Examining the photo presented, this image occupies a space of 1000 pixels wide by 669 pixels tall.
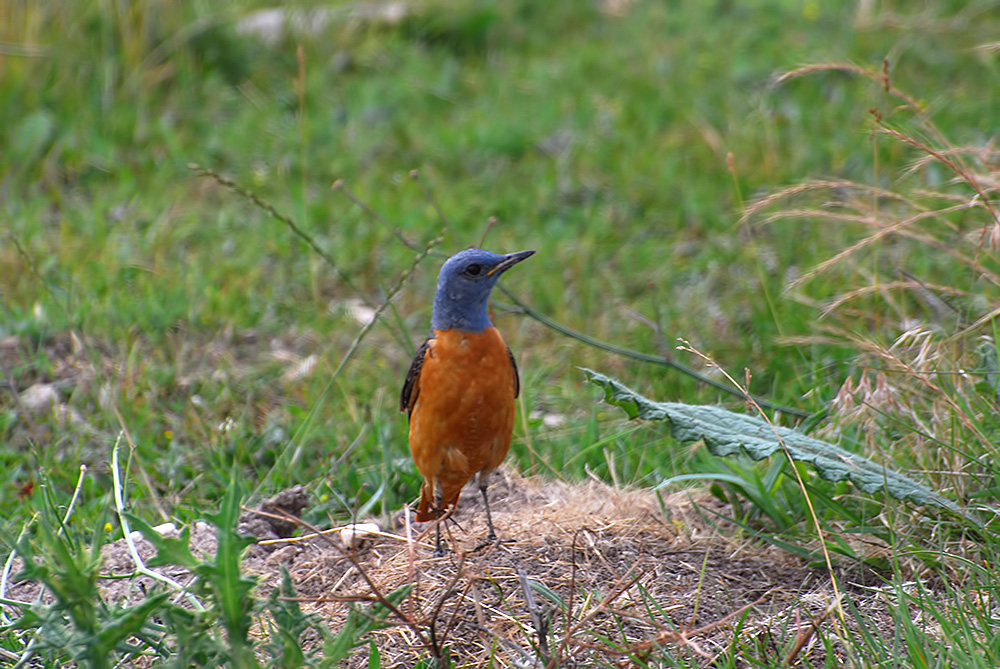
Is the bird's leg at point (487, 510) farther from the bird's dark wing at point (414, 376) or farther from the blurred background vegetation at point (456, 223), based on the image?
the blurred background vegetation at point (456, 223)

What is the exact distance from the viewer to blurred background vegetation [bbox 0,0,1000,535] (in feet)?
13.4

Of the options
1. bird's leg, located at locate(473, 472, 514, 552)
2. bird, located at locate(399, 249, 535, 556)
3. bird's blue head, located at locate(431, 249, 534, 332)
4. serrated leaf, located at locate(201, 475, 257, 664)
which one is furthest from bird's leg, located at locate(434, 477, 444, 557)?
serrated leaf, located at locate(201, 475, 257, 664)

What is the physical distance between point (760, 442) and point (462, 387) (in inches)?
35.6

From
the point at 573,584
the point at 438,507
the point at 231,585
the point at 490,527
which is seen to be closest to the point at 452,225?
the point at 438,507

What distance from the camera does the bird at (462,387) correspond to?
10.9 ft

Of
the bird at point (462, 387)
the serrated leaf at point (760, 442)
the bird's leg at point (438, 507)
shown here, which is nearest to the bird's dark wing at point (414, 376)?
the bird at point (462, 387)

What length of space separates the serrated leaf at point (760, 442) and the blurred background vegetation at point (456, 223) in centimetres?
17

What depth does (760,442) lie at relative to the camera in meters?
3.16

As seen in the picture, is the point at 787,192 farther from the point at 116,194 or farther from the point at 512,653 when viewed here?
the point at 116,194

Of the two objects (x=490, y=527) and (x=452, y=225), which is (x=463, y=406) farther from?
(x=452, y=225)

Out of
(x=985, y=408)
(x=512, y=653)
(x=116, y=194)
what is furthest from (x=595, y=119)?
(x=512, y=653)

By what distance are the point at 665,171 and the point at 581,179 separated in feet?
1.63

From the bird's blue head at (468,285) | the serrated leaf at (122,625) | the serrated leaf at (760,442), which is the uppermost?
the bird's blue head at (468,285)

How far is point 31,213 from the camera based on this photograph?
5.76 meters
